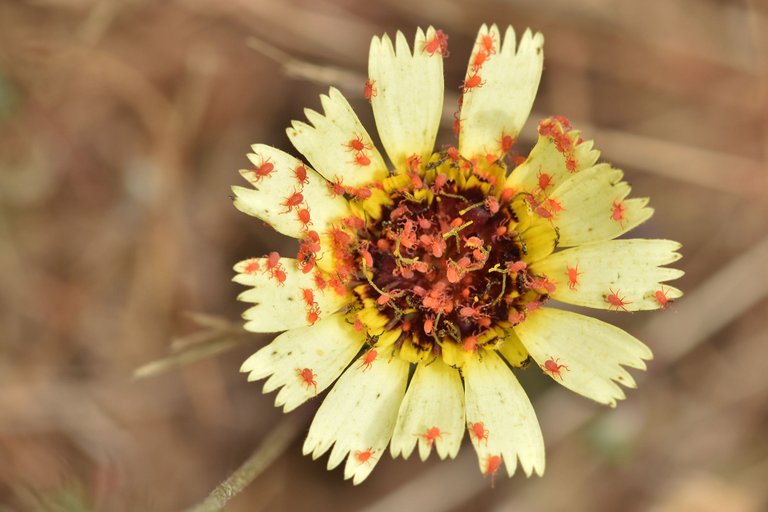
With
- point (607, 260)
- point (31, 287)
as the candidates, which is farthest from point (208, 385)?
point (607, 260)

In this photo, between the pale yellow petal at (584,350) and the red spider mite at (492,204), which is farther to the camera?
the red spider mite at (492,204)

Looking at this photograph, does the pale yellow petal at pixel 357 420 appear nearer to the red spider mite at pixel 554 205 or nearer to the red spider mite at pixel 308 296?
the red spider mite at pixel 308 296

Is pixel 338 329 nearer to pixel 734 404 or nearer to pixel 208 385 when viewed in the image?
pixel 208 385

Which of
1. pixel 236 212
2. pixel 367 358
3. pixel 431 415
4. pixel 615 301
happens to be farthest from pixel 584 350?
pixel 236 212

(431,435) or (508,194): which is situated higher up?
(508,194)

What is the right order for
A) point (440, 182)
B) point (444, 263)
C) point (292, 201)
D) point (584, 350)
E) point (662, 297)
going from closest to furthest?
point (662, 297)
point (584, 350)
point (292, 201)
point (440, 182)
point (444, 263)

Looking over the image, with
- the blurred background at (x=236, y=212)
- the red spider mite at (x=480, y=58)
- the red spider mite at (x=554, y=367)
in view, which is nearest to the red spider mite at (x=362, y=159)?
the red spider mite at (x=480, y=58)

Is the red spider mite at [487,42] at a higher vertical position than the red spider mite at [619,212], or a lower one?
higher

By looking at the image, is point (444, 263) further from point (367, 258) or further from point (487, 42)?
point (487, 42)
